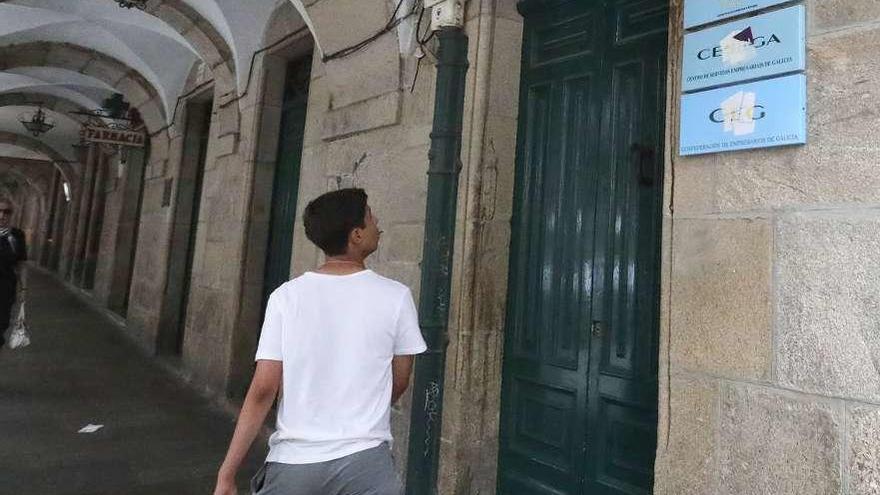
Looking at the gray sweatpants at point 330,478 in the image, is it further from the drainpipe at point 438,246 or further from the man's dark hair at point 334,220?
the drainpipe at point 438,246

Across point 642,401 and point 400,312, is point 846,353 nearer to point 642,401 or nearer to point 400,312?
point 642,401

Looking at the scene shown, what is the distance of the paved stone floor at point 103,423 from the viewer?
10.9 feet

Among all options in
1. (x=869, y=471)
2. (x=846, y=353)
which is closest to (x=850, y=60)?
(x=846, y=353)

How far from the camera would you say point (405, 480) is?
2826 millimetres

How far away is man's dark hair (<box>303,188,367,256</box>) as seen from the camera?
1462 mm

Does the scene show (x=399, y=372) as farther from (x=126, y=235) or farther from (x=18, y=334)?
(x=126, y=235)

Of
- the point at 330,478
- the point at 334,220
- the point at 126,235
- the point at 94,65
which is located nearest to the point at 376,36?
the point at 334,220

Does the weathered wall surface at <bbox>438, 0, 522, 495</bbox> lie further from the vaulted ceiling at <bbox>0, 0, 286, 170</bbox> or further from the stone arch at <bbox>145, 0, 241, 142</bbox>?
the stone arch at <bbox>145, 0, 241, 142</bbox>

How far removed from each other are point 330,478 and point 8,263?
4.70 metres

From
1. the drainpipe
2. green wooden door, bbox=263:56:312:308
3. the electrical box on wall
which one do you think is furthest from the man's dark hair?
green wooden door, bbox=263:56:312:308

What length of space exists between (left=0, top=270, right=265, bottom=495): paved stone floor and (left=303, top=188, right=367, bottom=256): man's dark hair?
2516 mm

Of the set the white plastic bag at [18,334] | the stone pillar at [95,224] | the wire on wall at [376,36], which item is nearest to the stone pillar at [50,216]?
the stone pillar at [95,224]

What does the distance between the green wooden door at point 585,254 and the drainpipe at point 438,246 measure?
36cm

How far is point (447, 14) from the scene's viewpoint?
2.87 m
